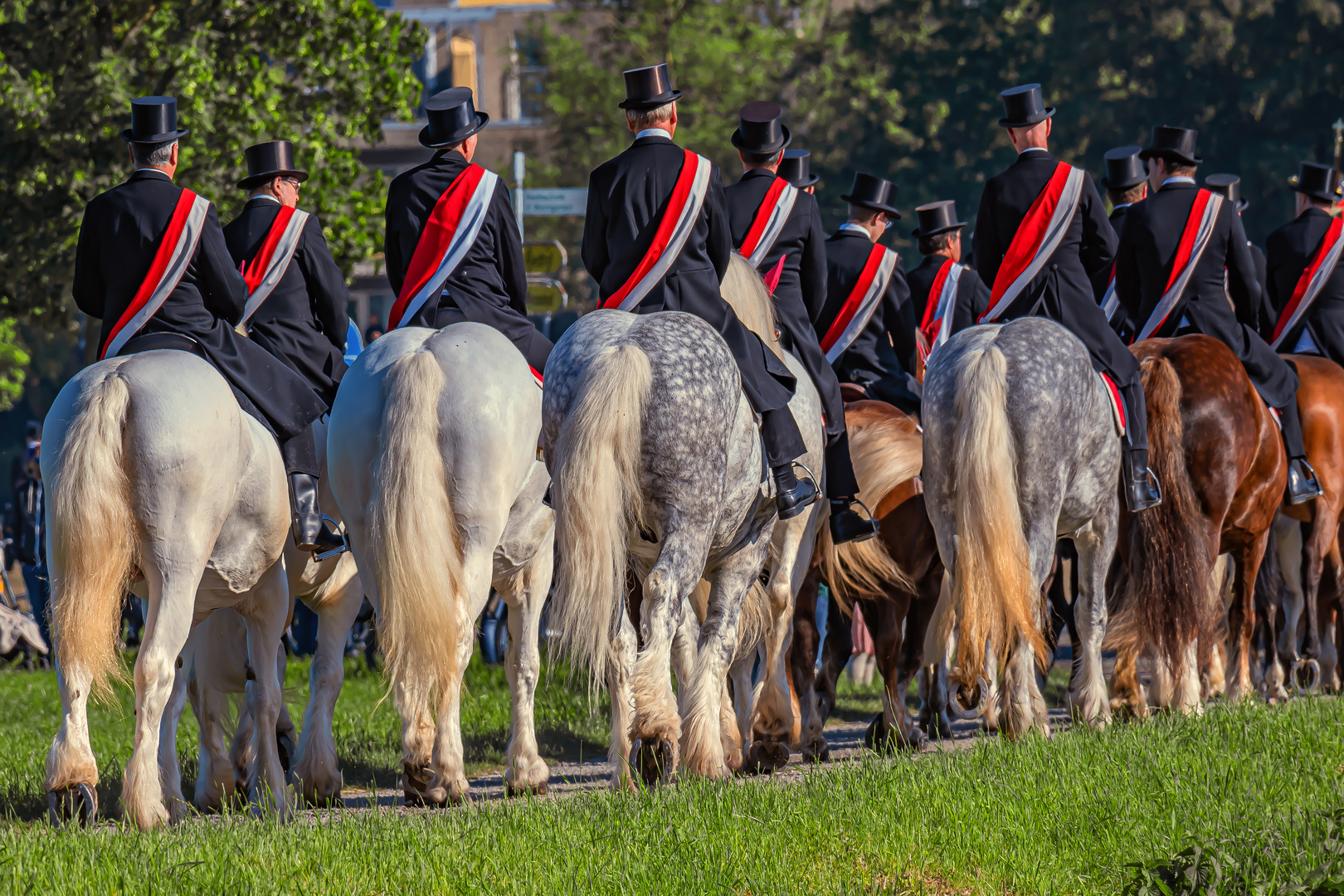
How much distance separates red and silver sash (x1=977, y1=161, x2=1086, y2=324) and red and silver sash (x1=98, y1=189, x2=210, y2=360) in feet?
13.2

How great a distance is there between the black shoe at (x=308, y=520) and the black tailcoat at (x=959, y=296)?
15.2ft

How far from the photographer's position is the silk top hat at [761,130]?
8109 mm

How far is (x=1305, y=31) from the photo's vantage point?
2762 cm

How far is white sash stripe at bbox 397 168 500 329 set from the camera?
725cm

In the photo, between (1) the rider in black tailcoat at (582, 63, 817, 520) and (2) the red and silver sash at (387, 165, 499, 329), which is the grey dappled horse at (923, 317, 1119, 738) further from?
(2) the red and silver sash at (387, 165, 499, 329)

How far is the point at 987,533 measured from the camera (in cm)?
701

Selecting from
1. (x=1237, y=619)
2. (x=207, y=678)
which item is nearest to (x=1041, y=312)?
(x=1237, y=619)

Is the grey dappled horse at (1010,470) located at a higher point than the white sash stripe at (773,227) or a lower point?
lower

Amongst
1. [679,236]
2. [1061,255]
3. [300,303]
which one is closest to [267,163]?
[300,303]

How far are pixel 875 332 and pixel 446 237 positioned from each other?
3280 mm

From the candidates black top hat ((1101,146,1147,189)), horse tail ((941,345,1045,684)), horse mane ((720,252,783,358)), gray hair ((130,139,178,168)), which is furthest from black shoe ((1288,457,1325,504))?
gray hair ((130,139,178,168))

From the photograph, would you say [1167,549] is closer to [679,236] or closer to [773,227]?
[773,227]

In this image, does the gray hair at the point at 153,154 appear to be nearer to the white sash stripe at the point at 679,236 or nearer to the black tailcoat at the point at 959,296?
the white sash stripe at the point at 679,236

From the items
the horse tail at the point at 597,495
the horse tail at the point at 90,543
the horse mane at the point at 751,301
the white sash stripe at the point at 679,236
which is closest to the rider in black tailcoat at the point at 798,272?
the horse mane at the point at 751,301
